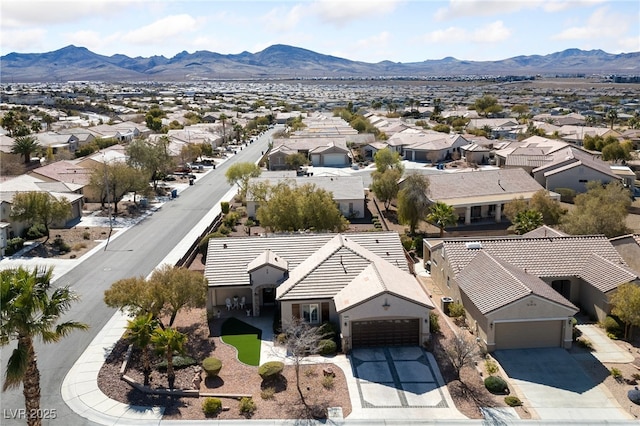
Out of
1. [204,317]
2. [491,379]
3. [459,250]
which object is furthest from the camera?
[459,250]

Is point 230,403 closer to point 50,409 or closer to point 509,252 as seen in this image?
point 50,409

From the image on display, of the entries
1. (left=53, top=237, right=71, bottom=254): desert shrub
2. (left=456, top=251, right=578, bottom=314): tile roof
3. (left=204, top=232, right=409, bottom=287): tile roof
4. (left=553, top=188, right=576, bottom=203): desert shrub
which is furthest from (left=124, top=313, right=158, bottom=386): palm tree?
(left=553, top=188, right=576, bottom=203): desert shrub

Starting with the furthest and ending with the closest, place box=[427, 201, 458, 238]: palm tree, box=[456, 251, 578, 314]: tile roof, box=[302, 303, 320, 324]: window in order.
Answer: box=[427, 201, 458, 238]: palm tree
box=[302, 303, 320, 324]: window
box=[456, 251, 578, 314]: tile roof

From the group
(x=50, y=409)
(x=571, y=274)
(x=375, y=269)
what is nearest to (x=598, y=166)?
(x=571, y=274)

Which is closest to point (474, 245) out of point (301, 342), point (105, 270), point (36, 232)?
point (301, 342)

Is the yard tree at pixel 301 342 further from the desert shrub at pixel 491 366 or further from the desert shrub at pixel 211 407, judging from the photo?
the desert shrub at pixel 491 366

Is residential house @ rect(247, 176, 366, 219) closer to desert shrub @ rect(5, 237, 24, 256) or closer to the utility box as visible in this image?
desert shrub @ rect(5, 237, 24, 256)

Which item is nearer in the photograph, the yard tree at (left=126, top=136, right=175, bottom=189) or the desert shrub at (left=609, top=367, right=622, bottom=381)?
the desert shrub at (left=609, top=367, right=622, bottom=381)
